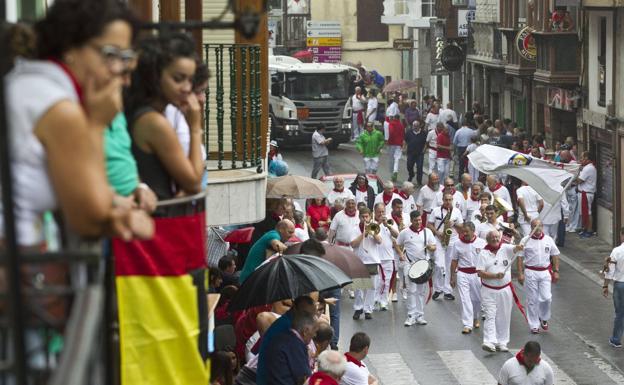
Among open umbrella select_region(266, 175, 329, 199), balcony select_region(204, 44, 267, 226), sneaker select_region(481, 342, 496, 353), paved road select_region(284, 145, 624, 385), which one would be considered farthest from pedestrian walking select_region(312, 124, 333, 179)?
balcony select_region(204, 44, 267, 226)

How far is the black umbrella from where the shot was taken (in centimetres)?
1292

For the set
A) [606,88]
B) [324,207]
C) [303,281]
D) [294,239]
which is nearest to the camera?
[303,281]

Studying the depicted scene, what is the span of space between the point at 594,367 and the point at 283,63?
3045 cm

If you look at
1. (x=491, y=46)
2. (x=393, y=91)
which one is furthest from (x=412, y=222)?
(x=393, y=91)

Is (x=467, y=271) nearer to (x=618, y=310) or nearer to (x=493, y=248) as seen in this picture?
(x=493, y=248)

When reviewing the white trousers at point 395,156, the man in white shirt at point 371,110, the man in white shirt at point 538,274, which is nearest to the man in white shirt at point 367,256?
the man in white shirt at point 538,274

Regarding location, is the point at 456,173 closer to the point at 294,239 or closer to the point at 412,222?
the point at 412,222

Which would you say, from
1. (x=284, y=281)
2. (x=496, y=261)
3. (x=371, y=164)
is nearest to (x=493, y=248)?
(x=496, y=261)

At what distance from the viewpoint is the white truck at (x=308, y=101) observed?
47.0 m

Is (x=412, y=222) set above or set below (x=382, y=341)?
above

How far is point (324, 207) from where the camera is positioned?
1035 inches

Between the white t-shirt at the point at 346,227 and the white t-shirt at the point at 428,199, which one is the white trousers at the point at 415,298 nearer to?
the white t-shirt at the point at 346,227

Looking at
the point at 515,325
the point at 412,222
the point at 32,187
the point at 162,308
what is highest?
the point at 32,187

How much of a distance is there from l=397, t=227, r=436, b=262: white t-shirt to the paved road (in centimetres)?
94
